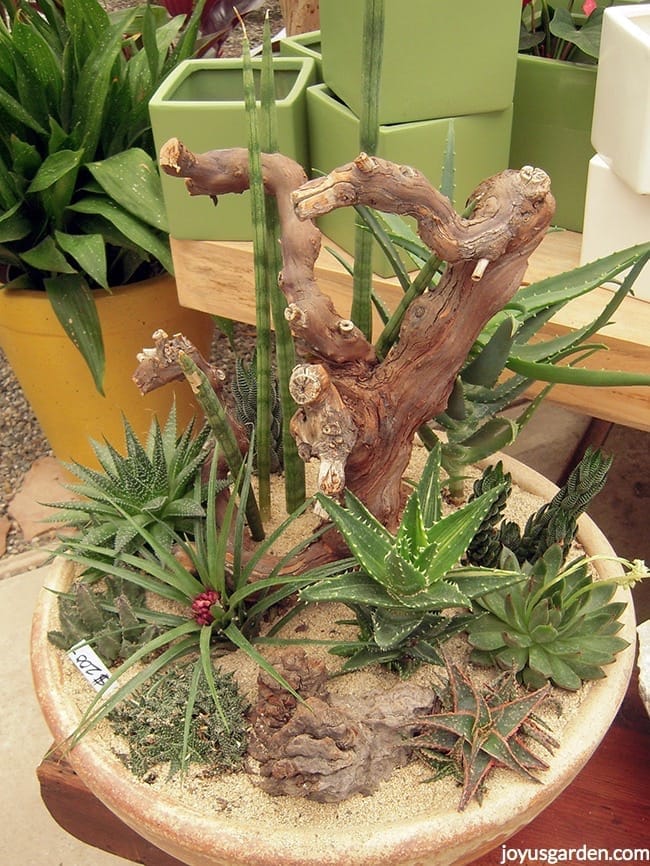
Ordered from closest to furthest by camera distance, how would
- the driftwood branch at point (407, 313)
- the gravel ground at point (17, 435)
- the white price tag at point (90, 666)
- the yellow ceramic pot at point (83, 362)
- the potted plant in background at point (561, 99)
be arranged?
the driftwood branch at point (407, 313)
the white price tag at point (90, 666)
the potted plant in background at point (561, 99)
the yellow ceramic pot at point (83, 362)
the gravel ground at point (17, 435)

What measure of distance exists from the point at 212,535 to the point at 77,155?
2.64 ft

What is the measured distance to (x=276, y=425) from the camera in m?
1.12

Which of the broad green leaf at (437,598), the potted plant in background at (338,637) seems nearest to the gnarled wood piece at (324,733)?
the potted plant in background at (338,637)

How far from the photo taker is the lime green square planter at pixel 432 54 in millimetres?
901

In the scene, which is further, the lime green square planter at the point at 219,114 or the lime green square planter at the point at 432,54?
the lime green square planter at the point at 219,114

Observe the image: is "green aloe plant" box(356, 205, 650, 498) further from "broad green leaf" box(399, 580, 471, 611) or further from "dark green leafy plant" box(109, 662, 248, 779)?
"dark green leafy plant" box(109, 662, 248, 779)

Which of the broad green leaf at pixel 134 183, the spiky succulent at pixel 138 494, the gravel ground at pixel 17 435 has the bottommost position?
the gravel ground at pixel 17 435

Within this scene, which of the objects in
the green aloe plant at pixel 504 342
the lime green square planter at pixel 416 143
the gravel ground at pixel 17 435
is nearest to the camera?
the green aloe plant at pixel 504 342

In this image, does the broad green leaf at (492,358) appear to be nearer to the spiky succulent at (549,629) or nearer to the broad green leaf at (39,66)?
the spiky succulent at (549,629)

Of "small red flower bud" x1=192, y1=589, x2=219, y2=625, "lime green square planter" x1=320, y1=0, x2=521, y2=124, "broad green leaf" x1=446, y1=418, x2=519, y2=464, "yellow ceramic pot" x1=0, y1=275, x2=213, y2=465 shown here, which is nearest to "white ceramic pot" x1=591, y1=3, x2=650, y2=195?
"lime green square planter" x1=320, y1=0, x2=521, y2=124

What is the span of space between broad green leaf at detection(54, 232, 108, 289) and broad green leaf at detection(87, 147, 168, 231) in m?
0.08

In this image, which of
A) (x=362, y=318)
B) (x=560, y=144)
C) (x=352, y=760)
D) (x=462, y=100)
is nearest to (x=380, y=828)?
(x=352, y=760)

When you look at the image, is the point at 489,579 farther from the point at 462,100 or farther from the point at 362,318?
the point at 462,100

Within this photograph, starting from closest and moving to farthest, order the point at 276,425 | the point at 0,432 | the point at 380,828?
the point at 380,828, the point at 276,425, the point at 0,432
